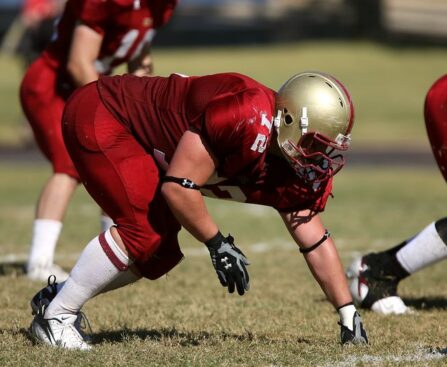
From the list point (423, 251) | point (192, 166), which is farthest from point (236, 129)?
point (423, 251)

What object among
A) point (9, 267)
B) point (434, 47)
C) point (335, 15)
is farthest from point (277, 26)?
point (9, 267)

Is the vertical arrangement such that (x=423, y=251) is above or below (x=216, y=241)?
below

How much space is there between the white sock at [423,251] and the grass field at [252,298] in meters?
0.27

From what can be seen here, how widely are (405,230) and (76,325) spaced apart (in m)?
4.60

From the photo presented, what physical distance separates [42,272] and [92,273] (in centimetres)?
196

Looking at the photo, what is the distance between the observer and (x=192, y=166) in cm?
427

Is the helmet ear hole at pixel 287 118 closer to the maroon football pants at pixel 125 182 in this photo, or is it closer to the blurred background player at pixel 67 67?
the maroon football pants at pixel 125 182

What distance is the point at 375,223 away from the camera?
9.16m

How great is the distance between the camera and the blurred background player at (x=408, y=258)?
17.7 ft

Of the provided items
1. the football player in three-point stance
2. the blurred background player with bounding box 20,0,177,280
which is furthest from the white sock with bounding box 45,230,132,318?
the blurred background player with bounding box 20,0,177,280

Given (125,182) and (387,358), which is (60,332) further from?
(387,358)

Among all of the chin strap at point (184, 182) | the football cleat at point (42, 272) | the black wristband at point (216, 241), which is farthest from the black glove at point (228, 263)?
the football cleat at point (42, 272)

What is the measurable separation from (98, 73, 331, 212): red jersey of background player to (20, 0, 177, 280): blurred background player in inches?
61.1

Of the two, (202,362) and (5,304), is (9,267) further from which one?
(202,362)
